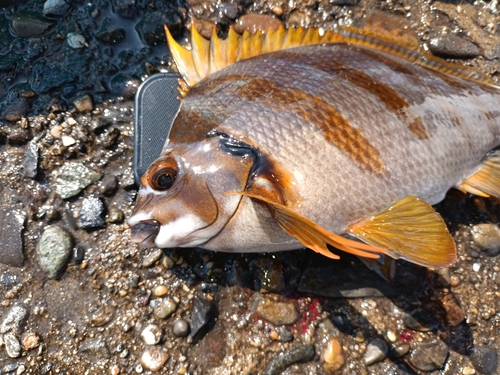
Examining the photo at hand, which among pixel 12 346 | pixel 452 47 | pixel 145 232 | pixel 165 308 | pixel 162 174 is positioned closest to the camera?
pixel 162 174

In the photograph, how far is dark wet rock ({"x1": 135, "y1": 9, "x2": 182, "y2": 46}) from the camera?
2.68 metres

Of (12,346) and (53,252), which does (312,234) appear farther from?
(12,346)

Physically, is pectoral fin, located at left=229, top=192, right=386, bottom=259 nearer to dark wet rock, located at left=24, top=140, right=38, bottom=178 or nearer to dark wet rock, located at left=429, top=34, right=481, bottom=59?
dark wet rock, located at left=24, top=140, right=38, bottom=178

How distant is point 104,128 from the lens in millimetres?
2545

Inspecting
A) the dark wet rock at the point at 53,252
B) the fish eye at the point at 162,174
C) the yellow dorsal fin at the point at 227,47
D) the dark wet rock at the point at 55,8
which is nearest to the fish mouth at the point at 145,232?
the fish eye at the point at 162,174

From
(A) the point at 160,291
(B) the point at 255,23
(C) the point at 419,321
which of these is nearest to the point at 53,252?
(A) the point at 160,291

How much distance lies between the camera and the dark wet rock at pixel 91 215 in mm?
2402

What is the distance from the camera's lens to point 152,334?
2.29 m

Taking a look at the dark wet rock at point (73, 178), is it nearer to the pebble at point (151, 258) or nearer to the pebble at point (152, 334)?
the pebble at point (151, 258)

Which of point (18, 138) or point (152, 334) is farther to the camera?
point (18, 138)

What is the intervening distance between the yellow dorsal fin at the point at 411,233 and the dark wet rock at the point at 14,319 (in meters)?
1.89

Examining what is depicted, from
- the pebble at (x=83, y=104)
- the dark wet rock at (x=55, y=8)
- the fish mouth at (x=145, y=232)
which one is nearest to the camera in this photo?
the fish mouth at (x=145, y=232)

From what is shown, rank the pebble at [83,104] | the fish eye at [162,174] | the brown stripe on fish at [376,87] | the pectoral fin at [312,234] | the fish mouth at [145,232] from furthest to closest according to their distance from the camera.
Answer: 1. the pebble at [83,104]
2. the brown stripe on fish at [376,87]
3. the fish mouth at [145,232]
4. the fish eye at [162,174]
5. the pectoral fin at [312,234]

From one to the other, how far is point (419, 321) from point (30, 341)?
7.48 ft
